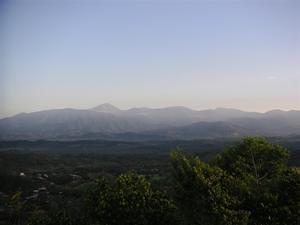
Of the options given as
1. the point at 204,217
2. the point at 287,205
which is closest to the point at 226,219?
the point at 204,217

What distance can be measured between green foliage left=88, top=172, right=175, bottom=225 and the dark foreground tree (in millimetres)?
1644

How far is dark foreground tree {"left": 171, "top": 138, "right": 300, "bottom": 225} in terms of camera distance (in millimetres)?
17781

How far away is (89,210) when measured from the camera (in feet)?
58.5

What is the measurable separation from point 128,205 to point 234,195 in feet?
21.3

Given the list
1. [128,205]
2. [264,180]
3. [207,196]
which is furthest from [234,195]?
[128,205]

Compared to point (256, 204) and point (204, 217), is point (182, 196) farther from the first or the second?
point (256, 204)

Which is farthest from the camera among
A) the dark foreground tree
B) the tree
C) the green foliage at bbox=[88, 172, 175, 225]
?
the tree

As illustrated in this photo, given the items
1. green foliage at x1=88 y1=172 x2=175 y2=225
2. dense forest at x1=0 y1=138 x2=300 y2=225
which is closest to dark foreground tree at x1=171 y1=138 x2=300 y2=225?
dense forest at x1=0 y1=138 x2=300 y2=225

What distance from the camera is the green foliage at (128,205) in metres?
17.3

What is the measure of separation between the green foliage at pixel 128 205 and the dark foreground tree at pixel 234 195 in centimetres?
164

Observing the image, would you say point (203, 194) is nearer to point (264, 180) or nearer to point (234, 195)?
point (234, 195)

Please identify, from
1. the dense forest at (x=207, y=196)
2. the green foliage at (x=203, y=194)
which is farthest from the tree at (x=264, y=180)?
the green foliage at (x=203, y=194)

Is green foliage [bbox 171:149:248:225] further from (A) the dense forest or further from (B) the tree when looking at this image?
(B) the tree

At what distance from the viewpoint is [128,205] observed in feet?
57.3
